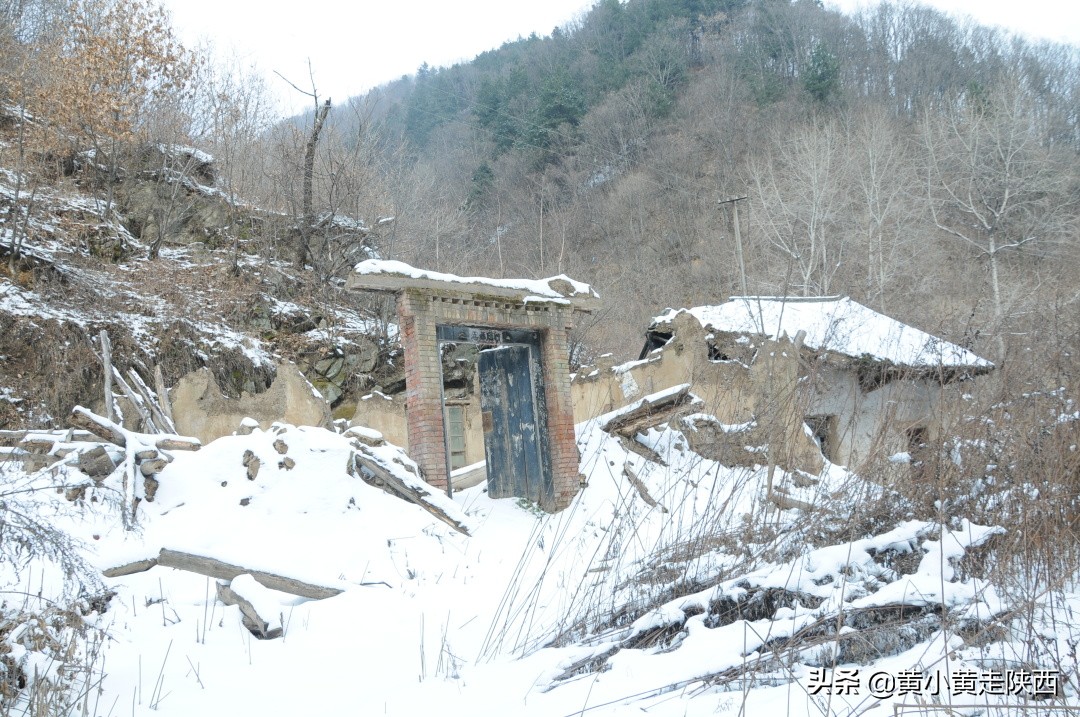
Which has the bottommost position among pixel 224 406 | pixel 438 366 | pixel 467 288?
pixel 224 406

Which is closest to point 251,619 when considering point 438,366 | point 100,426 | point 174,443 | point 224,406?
point 174,443

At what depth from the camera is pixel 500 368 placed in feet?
34.0

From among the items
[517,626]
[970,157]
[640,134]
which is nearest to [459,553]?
[517,626]

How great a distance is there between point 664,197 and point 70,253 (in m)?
24.1

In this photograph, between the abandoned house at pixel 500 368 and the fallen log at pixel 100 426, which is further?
the abandoned house at pixel 500 368

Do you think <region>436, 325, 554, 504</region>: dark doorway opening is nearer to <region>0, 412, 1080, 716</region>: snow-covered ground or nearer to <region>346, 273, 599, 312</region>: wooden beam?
<region>346, 273, 599, 312</region>: wooden beam

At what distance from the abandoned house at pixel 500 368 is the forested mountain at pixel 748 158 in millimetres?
11366

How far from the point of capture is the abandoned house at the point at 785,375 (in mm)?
4219

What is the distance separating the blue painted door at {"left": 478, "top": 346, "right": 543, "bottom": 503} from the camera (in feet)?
32.4

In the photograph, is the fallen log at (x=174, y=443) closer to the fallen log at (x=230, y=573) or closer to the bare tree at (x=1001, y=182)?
the fallen log at (x=230, y=573)

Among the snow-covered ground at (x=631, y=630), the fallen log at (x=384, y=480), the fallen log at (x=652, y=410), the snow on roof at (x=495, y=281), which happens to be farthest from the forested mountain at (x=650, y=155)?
the fallen log at (x=384, y=480)

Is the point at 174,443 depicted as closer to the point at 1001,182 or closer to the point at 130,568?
the point at 130,568

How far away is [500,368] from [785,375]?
367cm

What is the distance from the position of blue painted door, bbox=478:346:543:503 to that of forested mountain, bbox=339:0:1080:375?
11.1 meters
